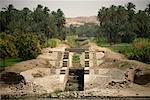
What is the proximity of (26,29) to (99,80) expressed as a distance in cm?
336

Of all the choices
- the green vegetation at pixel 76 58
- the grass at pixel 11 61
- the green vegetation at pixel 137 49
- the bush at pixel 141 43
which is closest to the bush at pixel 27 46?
the grass at pixel 11 61

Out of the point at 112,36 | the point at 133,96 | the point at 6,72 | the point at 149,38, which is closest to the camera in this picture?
the point at 133,96

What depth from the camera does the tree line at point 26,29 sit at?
1227 centimetres

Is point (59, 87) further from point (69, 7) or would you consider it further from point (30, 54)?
point (69, 7)

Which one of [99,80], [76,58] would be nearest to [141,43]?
[99,80]

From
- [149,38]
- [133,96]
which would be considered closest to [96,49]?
[149,38]

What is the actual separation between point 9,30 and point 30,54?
1.15m

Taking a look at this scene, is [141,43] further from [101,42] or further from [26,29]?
[26,29]

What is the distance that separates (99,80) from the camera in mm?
11602

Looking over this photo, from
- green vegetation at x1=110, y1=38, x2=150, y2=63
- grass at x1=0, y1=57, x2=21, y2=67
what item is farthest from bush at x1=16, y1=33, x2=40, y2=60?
green vegetation at x1=110, y1=38, x2=150, y2=63

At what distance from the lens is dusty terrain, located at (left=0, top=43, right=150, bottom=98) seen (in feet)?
36.1

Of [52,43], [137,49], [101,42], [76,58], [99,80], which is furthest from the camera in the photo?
[76,58]

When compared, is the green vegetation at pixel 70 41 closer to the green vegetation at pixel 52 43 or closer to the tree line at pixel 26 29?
the tree line at pixel 26 29

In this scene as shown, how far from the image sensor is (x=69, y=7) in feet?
40.0
